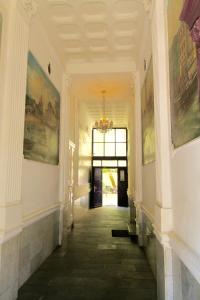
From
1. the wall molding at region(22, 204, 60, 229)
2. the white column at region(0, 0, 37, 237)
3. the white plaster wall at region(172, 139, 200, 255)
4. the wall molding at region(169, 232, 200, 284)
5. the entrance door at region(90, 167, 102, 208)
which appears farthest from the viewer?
the entrance door at region(90, 167, 102, 208)

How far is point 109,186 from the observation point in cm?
1508

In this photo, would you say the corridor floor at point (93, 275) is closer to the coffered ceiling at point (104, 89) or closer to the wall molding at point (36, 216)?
the wall molding at point (36, 216)

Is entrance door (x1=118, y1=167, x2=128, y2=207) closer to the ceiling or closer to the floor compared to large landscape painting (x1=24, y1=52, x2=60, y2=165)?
closer to the floor

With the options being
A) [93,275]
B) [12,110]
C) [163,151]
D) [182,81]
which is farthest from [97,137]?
[182,81]

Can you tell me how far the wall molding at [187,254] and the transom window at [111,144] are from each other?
41.3 ft

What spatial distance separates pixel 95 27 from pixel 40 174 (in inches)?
122

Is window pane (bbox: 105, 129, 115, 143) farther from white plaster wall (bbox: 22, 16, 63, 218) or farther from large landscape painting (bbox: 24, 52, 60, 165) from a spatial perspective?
large landscape painting (bbox: 24, 52, 60, 165)

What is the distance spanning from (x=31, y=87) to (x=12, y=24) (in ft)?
3.23

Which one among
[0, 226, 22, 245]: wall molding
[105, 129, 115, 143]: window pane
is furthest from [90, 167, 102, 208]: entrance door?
[0, 226, 22, 245]: wall molding

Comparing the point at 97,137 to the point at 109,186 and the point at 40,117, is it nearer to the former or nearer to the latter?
the point at 109,186

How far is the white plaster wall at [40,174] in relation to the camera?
3.63 meters

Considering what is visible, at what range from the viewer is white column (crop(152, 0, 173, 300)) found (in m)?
2.53

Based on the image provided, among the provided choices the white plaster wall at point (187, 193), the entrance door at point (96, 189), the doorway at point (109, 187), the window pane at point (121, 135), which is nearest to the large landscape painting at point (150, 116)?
the white plaster wall at point (187, 193)

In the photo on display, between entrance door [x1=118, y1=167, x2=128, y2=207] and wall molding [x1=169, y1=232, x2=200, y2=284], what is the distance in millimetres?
12249
